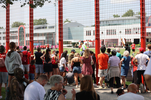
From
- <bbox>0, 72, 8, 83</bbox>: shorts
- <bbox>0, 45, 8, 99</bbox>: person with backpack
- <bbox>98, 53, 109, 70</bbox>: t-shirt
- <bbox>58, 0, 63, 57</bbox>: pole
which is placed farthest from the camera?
<bbox>58, 0, 63, 57</bbox>: pole

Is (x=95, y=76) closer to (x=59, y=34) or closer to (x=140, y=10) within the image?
(x=59, y=34)

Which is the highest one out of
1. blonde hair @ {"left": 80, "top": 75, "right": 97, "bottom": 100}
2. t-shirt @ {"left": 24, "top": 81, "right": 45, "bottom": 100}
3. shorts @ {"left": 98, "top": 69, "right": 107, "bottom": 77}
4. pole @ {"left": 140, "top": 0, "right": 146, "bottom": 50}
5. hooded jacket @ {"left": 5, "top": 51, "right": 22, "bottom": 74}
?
pole @ {"left": 140, "top": 0, "right": 146, "bottom": 50}

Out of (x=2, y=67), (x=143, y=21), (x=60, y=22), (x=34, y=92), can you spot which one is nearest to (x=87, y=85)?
(x=34, y=92)

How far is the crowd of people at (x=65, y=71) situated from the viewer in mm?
3643

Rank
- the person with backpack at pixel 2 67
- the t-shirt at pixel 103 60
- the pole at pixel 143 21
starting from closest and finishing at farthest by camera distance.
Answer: the person with backpack at pixel 2 67 → the t-shirt at pixel 103 60 → the pole at pixel 143 21

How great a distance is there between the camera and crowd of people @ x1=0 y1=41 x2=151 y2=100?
3.64m

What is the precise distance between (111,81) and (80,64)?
191 centimetres

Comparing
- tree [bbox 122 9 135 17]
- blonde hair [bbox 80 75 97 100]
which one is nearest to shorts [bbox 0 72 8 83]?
blonde hair [bbox 80 75 97 100]

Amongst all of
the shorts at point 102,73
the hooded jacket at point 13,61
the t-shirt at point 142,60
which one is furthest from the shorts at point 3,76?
the t-shirt at point 142,60

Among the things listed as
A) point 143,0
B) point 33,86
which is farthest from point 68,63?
point 33,86

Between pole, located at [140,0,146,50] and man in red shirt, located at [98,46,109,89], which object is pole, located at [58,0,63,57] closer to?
man in red shirt, located at [98,46,109,89]

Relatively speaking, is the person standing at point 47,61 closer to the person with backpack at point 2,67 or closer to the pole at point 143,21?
the person with backpack at point 2,67

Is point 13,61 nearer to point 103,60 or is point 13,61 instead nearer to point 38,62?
point 38,62

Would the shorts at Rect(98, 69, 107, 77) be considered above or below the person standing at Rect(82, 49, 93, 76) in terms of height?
below
